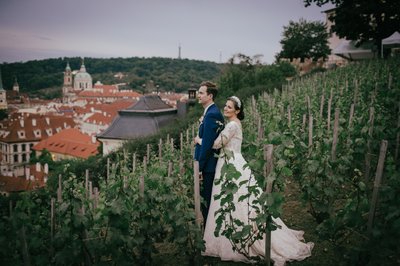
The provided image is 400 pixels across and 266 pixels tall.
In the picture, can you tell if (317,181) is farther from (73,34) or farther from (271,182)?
(73,34)

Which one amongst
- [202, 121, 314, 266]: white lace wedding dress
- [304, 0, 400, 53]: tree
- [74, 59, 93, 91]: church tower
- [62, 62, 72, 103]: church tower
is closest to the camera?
[202, 121, 314, 266]: white lace wedding dress

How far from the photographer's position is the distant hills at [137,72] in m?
91.1

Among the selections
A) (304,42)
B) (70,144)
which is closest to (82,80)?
(70,144)

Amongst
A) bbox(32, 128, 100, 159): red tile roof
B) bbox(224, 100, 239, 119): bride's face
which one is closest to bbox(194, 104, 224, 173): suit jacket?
bbox(224, 100, 239, 119): bride's face

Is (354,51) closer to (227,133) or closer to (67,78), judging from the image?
(227,133)

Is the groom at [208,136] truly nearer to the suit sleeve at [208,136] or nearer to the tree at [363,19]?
the suit sleeve at [208,136]

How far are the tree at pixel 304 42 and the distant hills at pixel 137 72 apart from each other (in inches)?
1060

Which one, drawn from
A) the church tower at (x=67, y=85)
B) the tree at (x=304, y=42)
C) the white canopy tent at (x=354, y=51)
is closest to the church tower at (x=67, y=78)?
the church tower at (x=67, y=85)

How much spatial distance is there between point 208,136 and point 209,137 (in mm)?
18

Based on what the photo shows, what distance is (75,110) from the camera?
101 m

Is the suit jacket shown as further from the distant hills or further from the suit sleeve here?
the distant hills

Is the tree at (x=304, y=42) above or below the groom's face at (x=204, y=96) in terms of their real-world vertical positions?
above

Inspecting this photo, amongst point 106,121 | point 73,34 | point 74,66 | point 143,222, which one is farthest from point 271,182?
point 74,66

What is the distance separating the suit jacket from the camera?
413cm
